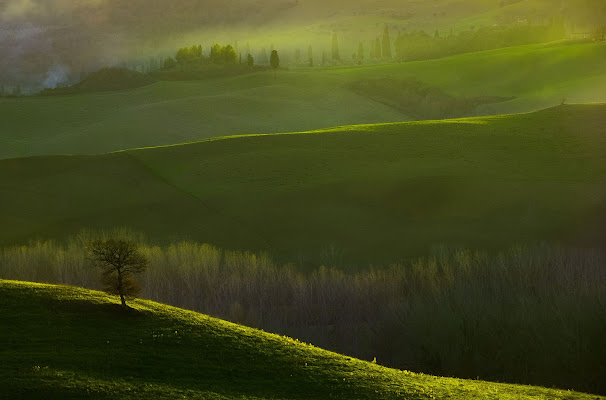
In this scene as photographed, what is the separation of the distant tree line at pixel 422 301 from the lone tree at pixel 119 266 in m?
12.3

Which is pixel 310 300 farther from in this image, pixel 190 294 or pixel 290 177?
pixel 290 177

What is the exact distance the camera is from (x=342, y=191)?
48.3m

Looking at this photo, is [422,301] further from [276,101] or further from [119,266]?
[276,101]

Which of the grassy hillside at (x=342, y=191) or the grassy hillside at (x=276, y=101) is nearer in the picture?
→ the grassy hillside at (x=342, y=191)

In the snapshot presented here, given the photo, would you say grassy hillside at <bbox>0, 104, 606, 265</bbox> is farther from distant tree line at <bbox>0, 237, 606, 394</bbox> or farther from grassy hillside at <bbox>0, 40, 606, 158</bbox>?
grassy hillside at <bbox>0, 40, 606, 158</bbox>

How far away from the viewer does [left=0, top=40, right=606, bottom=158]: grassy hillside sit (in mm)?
110188

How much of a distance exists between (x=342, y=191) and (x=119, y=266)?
30.7m

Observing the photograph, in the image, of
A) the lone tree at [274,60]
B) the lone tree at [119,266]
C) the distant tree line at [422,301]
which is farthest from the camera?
the lone tree at [274,60]

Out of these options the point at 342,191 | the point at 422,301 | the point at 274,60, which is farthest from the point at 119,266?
the point at 274,60

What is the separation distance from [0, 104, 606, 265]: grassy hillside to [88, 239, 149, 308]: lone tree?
20666 millimetres

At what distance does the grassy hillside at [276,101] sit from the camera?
362ft

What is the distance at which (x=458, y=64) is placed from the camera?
156 meters

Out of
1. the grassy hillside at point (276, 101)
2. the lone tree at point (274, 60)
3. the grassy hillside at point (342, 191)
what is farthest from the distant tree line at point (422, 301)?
the lone tree at point (274, 60)

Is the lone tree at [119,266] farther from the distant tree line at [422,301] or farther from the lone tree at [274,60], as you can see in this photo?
the lone tree at [274,60]
